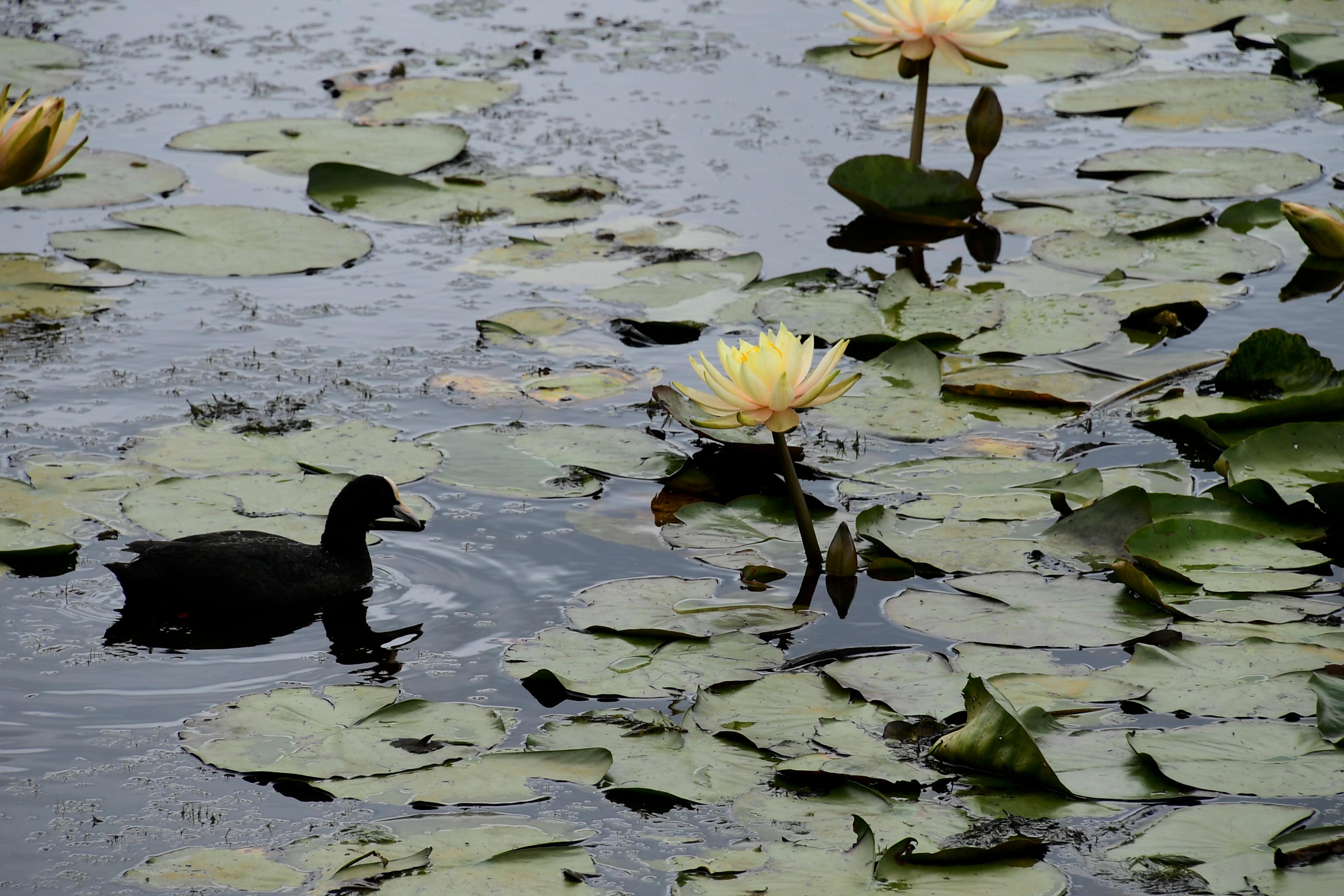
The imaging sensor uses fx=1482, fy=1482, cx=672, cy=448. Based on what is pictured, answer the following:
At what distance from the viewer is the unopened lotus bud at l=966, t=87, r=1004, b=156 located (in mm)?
8430

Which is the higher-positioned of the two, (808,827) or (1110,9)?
(1110,9)

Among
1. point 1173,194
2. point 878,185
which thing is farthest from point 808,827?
point 1173,194

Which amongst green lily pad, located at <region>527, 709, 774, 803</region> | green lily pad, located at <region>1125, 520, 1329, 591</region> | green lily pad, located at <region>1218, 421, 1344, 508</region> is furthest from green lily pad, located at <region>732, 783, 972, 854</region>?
green lily pad, located at <region>1218, 421, 1344, 508</region>

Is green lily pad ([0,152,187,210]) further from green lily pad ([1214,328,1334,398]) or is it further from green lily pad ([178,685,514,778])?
green lily pad ([1214,328,1334,398])

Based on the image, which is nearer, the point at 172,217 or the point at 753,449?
the point at 753,449

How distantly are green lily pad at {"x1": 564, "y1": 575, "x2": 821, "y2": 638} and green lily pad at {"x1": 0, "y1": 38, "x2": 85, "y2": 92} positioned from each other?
23.5 feet

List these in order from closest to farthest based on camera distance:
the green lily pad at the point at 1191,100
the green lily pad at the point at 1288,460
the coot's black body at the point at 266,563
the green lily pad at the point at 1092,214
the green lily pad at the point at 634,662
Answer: the green lily pad at the point at 634,662 < the coot's black body at the point at 266,563 < the green lily pad at the point at 1288,460 < the green lily pad at the point at 1092,214 < the green lily pad at the point at 1191,100

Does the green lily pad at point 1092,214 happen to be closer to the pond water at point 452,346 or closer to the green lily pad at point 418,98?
the pond water at point 452,346

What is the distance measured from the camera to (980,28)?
11.8m

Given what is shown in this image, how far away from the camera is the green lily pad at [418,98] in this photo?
33.6 feet

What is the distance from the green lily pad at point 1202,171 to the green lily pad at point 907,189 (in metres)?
1.01

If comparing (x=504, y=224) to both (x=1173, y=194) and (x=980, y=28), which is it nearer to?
(x=1173, y=194)

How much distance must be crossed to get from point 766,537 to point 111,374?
3.27 metres

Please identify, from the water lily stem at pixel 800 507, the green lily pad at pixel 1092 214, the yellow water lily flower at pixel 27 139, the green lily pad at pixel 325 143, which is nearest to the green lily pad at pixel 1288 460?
the water lily stem at pixel 800 507
